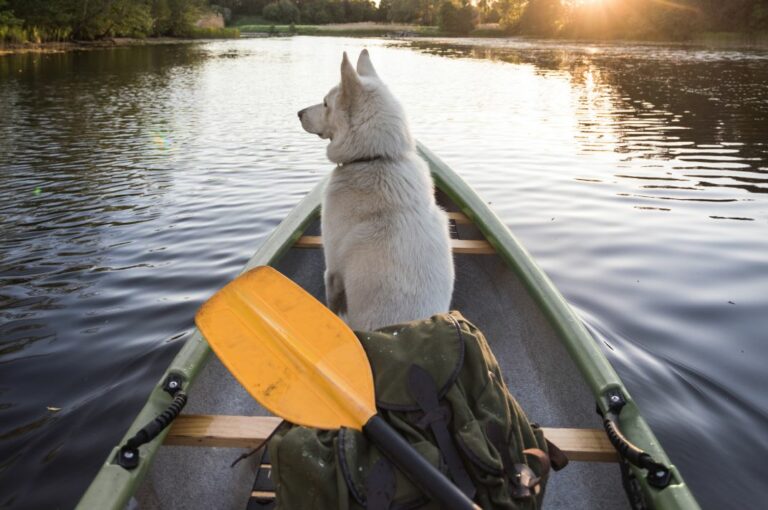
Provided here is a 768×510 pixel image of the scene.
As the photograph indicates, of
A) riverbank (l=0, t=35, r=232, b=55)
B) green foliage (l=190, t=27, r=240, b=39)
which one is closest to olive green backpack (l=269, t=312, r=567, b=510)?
riverbank (l=0, t=35, r=232, b=55)

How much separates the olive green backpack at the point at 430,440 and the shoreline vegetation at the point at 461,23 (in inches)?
1731

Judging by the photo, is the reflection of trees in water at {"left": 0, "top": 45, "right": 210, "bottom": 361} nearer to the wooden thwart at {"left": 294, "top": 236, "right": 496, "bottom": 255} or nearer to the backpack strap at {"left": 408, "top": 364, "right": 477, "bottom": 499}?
A: the wooden thwart at {"left": 294, "top": 236, "right": 496, "bottom": 255}

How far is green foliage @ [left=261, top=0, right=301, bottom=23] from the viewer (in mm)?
123562

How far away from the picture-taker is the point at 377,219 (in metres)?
2.73

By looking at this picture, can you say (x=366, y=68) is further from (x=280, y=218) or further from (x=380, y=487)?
(x=280, y=218)

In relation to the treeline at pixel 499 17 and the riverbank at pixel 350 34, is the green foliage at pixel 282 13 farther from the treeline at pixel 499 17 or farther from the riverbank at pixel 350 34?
the treeline at pixel 499 17

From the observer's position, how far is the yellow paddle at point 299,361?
5.33ft

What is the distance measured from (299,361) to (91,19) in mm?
58128

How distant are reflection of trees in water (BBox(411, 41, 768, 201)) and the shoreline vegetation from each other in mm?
27586

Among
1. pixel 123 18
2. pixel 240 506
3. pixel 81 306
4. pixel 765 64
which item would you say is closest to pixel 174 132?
pixel 81 306

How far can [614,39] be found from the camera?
66.0 m

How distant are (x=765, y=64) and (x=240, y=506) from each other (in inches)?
1352

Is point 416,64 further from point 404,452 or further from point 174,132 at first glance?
point 404,452

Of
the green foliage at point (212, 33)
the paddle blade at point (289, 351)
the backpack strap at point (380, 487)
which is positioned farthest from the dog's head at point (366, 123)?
the green foliage at point (212, 33)
